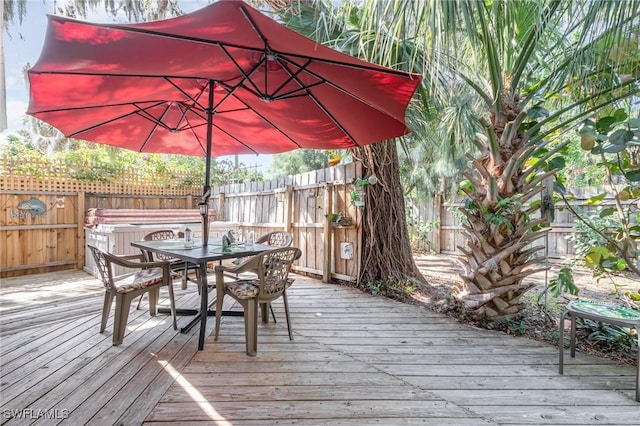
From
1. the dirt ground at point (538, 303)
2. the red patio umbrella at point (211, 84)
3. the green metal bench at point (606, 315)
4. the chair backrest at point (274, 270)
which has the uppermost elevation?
the red patio umbrella at point (211, 84)

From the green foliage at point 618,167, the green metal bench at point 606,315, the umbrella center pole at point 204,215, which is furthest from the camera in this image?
the umbrella center pole at point 204,215

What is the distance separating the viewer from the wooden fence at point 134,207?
468 centimetres

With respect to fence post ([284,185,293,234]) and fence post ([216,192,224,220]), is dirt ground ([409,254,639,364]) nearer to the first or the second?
fence post ([284,185,293,234])

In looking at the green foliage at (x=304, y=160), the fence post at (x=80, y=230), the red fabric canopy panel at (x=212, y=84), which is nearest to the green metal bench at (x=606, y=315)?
the red fabric canopy panel at (x=212, y=84)

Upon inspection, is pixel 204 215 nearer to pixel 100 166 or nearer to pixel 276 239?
pixel 276 239

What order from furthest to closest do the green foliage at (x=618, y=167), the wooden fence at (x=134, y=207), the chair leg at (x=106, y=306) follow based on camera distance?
the wooden fence at (x=134, y=207), the chair leg at (x=106, y=306), the green foliage at (x=618, y=167)

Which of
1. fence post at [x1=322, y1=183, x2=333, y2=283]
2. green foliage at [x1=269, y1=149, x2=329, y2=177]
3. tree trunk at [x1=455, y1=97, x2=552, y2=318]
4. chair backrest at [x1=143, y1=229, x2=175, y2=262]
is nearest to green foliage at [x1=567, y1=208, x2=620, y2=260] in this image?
tree trunk at [x1=455, y1=97, x2=552, y2=318]

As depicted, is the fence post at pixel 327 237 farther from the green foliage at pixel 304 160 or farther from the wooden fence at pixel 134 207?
the green foliage at pixel 304 160

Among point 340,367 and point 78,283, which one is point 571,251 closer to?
point 340,367

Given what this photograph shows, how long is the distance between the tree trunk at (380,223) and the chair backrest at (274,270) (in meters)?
1.94

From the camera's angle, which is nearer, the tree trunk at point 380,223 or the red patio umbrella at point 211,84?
the red patio umbrella at point 211,84

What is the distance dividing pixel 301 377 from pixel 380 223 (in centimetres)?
270

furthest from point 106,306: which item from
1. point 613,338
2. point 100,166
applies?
point 100,166

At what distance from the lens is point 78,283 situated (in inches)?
193
